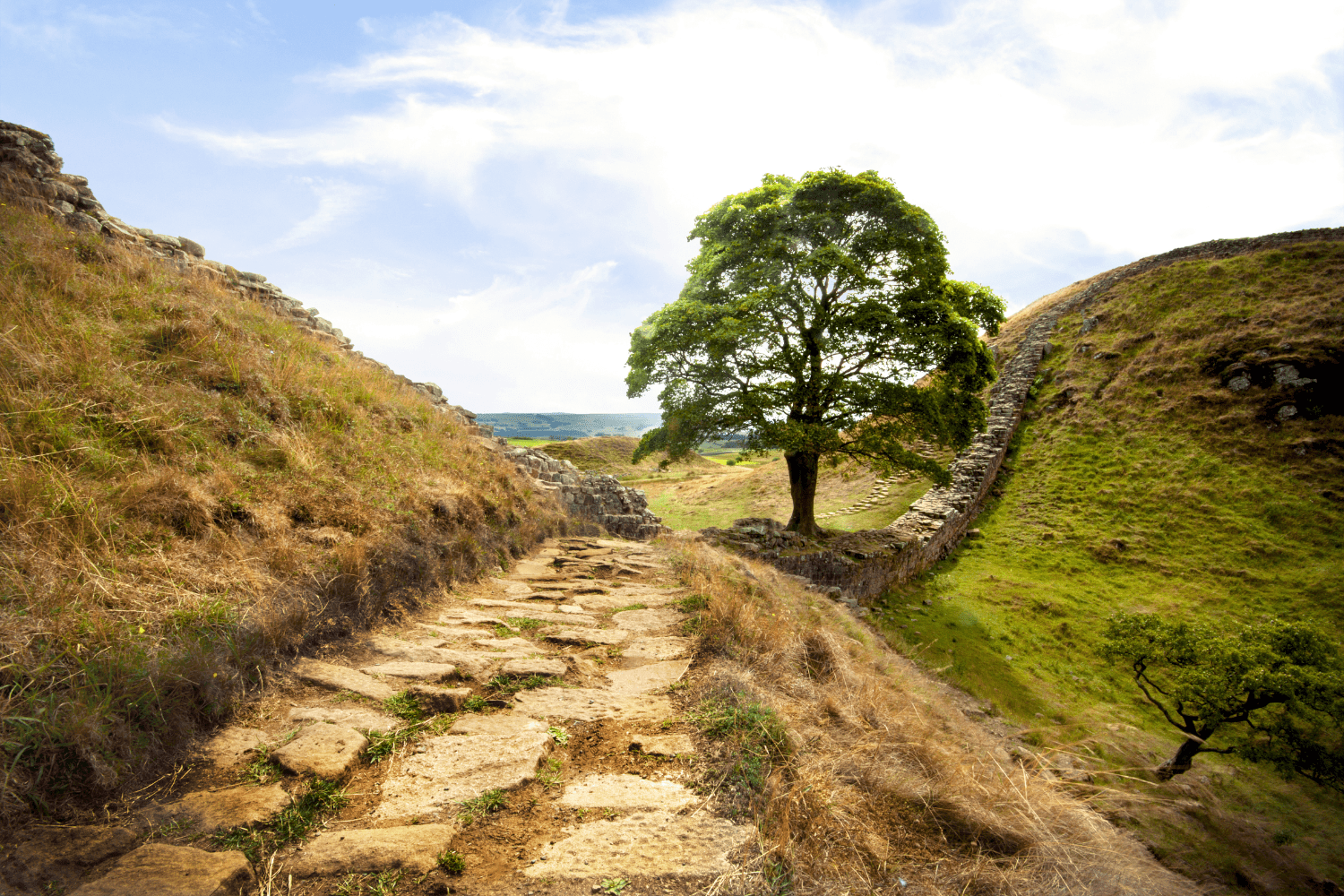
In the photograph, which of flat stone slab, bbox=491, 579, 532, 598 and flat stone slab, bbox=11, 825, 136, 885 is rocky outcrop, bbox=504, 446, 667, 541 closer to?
flat stone slab, bbox=491, 579, 532, 598

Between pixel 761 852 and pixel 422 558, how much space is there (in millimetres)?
4778

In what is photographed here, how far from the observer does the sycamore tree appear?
1310 cm

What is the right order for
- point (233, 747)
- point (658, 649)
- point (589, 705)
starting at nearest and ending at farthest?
1. point (233, 747)
2. point (589, 705)
3. point (658, 649)

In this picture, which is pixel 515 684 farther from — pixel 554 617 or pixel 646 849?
pixel 646 849

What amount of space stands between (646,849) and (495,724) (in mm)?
1474

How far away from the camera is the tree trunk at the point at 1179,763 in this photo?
26.9 feet

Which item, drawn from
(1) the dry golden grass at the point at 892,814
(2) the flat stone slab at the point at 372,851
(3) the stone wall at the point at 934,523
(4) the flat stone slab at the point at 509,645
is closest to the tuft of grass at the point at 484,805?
(2) the flat stone slab at the point at 372,851

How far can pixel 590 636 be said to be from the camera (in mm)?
5367

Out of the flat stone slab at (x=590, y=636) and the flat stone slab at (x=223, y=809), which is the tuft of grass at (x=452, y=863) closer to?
the flat stone slab at (x=223, y=809)

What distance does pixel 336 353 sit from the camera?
9.76 metres

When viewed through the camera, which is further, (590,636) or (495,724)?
(590,636)

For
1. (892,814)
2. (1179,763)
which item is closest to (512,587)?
(892,814)

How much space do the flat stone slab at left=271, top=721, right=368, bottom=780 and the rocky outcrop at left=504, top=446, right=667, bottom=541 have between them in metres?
10.5

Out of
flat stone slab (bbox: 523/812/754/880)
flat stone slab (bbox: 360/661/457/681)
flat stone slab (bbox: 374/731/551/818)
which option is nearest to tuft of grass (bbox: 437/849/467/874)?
flat stone slab (bbox: 523/812/754/880)
